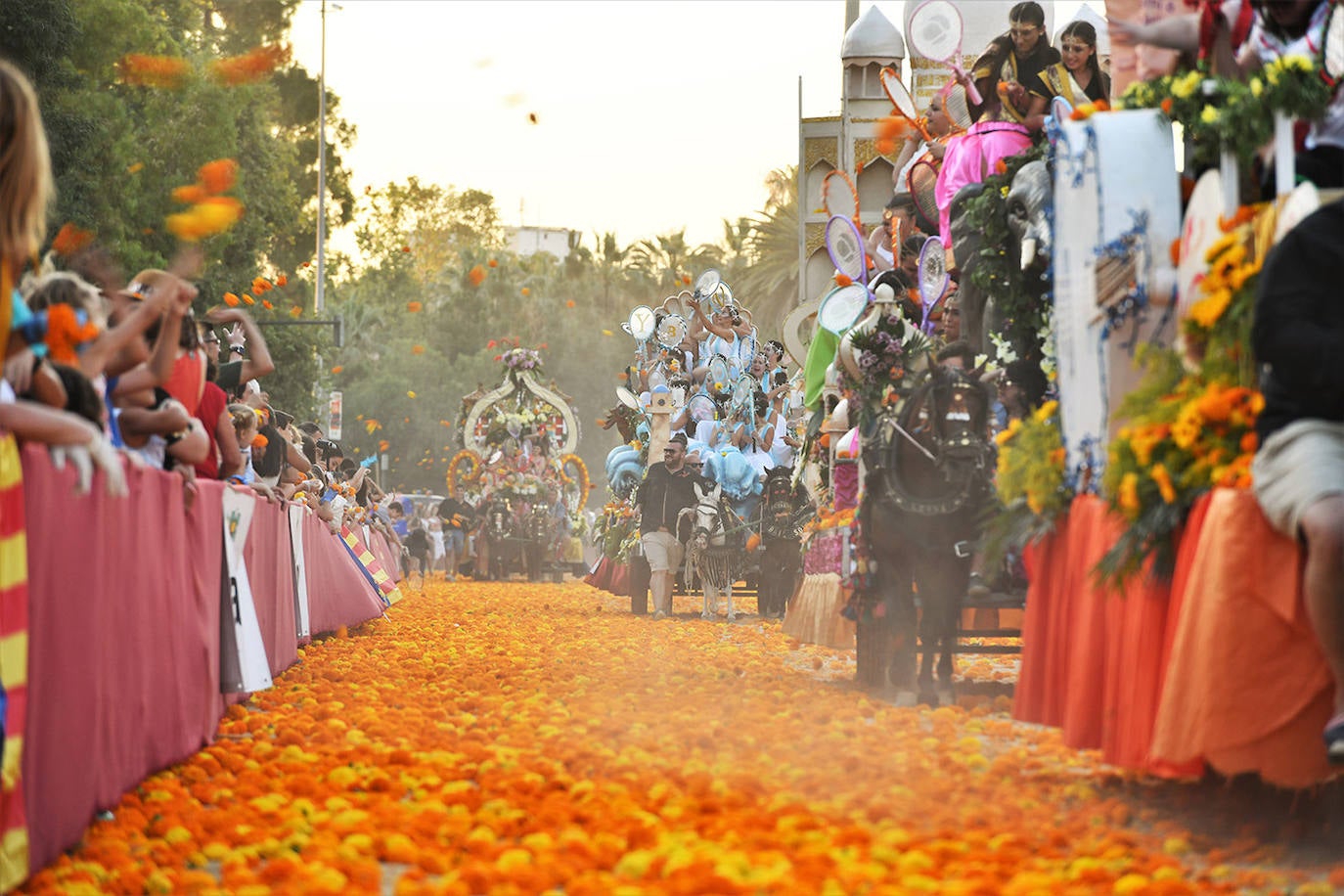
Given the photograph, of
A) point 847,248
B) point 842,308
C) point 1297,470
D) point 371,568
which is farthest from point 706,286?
point 1297,470

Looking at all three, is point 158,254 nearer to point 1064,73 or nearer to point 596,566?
point 596,566

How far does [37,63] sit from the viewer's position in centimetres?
2517

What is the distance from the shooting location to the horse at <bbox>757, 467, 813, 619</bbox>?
67.8 feet

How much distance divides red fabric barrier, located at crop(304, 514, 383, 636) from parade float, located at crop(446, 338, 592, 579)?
18.4 metres

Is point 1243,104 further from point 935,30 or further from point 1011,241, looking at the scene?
point 935,30

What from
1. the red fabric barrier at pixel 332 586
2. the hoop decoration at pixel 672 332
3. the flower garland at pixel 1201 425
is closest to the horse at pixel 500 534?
the hoop decoration at pixel 672 332

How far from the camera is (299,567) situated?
13.9 meters

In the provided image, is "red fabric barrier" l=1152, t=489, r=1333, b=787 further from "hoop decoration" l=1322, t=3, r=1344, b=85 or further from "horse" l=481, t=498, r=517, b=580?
"horse" l=481, t=498, r=517, b=580

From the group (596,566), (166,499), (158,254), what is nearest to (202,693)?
(166,499)

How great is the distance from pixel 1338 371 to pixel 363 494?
23477 mm

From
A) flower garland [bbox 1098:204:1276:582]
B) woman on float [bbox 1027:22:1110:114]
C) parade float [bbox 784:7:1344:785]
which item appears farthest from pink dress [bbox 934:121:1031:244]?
flower garland [bbox 1098:204:1276:582]

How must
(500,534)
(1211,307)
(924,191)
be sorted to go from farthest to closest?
(500,534)
(924,191)
(1211,307)

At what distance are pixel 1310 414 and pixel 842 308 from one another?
27.3 ft

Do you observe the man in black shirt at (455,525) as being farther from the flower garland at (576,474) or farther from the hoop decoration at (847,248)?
the hoop decoration at (847,248)
